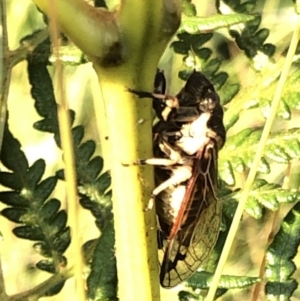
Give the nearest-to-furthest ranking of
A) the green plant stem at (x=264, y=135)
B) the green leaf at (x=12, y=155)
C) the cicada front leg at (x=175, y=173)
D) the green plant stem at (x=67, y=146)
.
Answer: the green plant stem at (x=67, y=146) < the green plant stem at (x=264, y=135) < the cicada front leg at (x=175, y=173) < the green leaf at (x=12, y=155)

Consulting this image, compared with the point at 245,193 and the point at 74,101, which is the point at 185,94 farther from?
the point at 74,101

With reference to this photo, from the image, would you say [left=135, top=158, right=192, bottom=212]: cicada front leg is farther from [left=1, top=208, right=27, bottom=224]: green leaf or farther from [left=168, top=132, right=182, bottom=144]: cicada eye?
[left=1, top=208, right=27, bottom=224]: green leaf

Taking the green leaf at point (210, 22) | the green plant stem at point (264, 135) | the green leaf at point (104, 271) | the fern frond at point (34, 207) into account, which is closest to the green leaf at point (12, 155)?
the fern frond at point (34, 207)

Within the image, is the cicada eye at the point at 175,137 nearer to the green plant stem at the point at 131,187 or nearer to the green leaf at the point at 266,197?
the green leaf at the point at 266,197

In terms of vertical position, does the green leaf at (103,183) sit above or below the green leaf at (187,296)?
above

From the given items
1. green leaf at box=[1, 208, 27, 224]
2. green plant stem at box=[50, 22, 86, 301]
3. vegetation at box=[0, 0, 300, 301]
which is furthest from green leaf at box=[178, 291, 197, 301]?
green plant stem at box=[50, 22, 86, 301]

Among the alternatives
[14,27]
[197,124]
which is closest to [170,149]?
[197,124]

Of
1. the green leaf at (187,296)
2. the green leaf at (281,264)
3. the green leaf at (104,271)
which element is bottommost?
the green leaf at (187,296)

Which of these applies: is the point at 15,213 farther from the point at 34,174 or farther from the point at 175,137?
the point at 175,137
